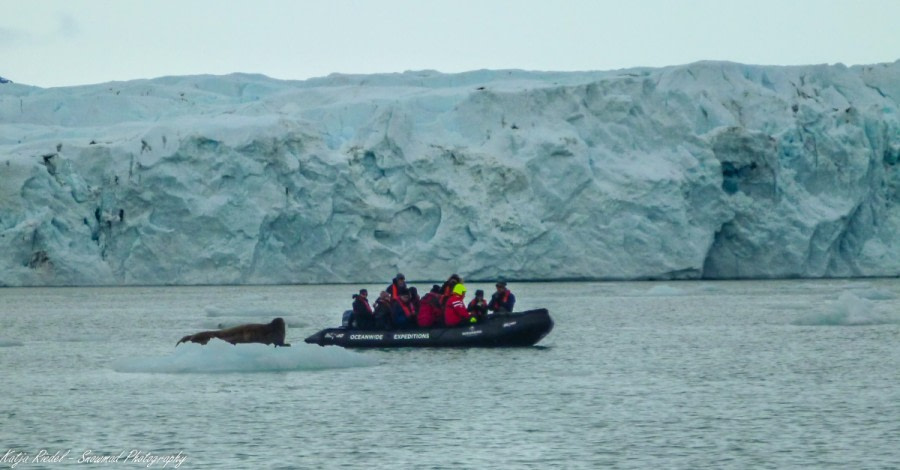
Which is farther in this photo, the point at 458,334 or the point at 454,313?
the point at 454,313

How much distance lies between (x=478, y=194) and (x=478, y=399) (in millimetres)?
22766

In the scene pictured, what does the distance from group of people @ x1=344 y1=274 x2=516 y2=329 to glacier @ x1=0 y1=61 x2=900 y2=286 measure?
16648 mm

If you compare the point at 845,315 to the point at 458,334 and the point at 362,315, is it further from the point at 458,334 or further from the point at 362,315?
the point at 362,315

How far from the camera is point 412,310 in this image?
20844 mm

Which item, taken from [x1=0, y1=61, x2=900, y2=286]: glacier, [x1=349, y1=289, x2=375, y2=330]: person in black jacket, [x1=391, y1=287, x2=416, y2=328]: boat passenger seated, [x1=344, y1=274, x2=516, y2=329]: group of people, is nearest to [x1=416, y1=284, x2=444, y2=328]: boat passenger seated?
[x1=344, y1=274, x2=516, y2=329]: group of people

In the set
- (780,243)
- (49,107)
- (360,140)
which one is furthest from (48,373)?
(49,107)

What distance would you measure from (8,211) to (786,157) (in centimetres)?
2074

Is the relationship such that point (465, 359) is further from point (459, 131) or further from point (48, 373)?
point (459, 131)

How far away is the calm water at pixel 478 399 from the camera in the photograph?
11.9 meters

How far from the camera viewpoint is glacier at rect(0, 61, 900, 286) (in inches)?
1467

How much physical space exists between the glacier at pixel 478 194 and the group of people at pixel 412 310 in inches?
655

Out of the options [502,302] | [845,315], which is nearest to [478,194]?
[845,315]

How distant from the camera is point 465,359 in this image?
Result: 19.5 metres

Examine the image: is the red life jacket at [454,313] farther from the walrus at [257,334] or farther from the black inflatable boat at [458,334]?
the walrus at [257,334]
